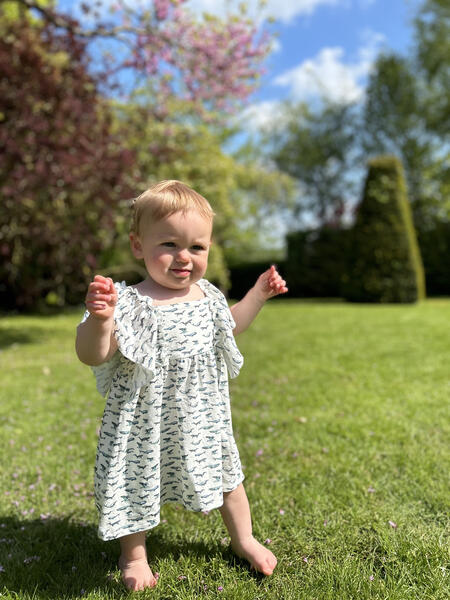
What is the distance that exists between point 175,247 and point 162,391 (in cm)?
57

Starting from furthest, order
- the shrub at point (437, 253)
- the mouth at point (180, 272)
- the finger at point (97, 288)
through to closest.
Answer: the shrub at point (437, 253) → the mouth at point (180, 272) → the finger at point (97, 288)

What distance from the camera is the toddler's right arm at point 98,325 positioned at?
173 cm

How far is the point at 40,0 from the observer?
31.1ft

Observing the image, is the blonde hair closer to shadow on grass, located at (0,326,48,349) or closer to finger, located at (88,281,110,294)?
finger, located at (88,281,110,294)

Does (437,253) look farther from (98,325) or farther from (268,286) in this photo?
(98,325)

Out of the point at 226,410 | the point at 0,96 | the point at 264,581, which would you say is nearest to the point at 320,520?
the point at 264,581

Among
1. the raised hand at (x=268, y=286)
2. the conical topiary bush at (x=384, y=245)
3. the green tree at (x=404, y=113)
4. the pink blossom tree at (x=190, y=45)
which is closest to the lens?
the raised hand at (x=268, y=286)

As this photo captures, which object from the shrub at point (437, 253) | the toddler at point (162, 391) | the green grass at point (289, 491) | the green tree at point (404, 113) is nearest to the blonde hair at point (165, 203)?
the toddler at point (162, 391)

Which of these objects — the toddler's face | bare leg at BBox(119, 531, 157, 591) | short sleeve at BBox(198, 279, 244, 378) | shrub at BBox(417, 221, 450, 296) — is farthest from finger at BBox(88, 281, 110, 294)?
shrub at BBox(417, 221, 450, 296)

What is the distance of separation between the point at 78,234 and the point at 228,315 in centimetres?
766

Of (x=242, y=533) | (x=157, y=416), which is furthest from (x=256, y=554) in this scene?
(x=157, y=416)

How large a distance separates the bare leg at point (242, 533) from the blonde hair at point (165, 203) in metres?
1.18

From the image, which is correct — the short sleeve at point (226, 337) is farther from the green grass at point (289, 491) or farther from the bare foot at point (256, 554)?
the green grass at point (289, 491)

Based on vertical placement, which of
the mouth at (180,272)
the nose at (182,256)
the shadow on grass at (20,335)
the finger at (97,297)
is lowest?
the shadow on grass at (20,335)
